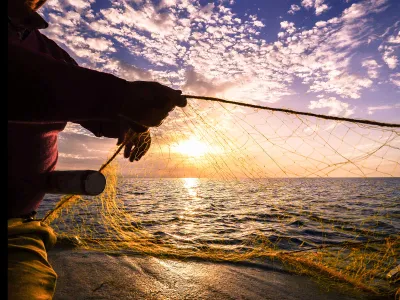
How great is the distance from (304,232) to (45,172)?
1130 centimetres

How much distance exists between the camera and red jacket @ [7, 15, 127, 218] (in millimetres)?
728

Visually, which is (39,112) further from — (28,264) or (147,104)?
(28,264)

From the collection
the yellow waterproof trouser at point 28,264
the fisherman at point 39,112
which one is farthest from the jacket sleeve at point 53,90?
the yellow waterproof trouser at point 28,264

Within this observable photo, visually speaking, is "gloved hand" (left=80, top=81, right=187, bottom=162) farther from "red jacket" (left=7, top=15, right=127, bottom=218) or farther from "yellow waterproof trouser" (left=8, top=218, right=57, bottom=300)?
"yellow waterproof trouser" (left=8, top=218, right=57, bottom=300)

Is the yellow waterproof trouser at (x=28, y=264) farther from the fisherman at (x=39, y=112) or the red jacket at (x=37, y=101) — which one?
the red jacket at (x=37, y=101)

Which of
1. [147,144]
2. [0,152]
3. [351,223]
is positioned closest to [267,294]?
[147,144]

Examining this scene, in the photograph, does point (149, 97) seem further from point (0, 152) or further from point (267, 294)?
point (267, 294)

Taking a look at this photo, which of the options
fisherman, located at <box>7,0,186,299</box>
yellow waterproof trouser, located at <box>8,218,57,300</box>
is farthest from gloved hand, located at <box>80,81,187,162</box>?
yellow waterproof trouser, located at <box>8,218,57,300</box>

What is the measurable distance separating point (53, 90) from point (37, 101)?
57 millimetres

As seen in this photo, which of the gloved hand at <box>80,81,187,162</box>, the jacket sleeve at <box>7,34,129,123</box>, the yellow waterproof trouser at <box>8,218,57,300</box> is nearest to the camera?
the jacket sleeve at <box>7,34,129,123</box>

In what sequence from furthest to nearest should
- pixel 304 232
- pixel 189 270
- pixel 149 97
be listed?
pixel 304 232, pixel 189 270, pixel 149 97

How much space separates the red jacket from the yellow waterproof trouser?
0.17 meters

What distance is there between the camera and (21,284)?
0.94m

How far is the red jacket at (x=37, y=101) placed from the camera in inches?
28.7
